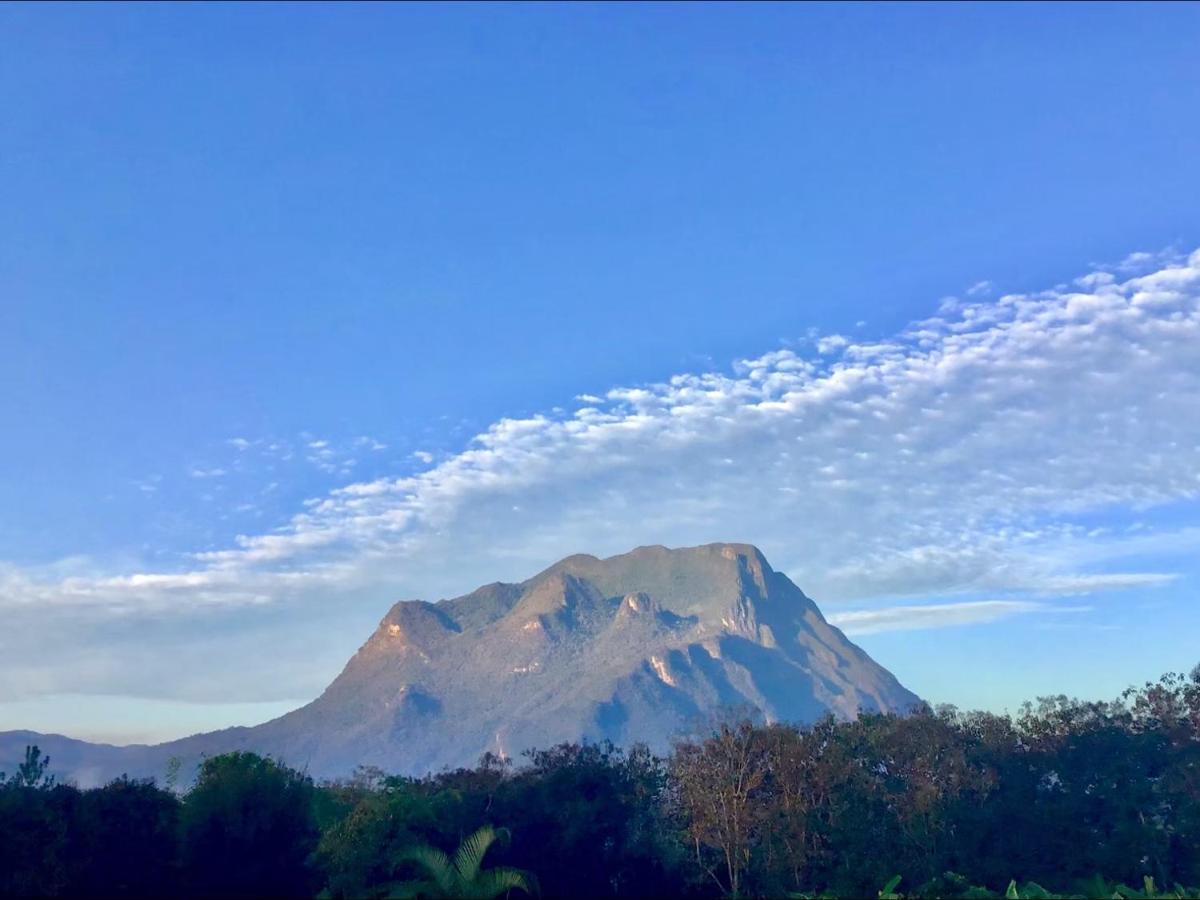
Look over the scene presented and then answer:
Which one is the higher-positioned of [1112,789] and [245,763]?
[245,763]

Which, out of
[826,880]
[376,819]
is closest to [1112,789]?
[826,880]

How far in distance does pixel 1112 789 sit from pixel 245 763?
35.1 metres

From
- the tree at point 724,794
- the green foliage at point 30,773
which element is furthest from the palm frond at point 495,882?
the green foliage at point 30,773

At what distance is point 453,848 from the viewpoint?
29.4 metres

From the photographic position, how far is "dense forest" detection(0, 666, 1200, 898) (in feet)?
78.0

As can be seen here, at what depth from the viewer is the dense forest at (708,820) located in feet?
78.0

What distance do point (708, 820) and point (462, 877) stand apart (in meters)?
17.9

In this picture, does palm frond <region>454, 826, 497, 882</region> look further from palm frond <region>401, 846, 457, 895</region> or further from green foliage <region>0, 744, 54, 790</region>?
green foliage <region>0, 744, 54, 790</region>

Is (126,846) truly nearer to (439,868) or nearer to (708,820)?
(439,868)

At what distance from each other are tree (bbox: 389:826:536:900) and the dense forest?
5cm

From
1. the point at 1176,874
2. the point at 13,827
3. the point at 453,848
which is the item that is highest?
the point at 13,827

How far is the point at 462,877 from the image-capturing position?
71.5 feet

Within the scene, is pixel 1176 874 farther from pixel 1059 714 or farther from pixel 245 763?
pixel 245 763

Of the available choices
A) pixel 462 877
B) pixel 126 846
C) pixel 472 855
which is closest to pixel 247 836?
pixel 126 846
